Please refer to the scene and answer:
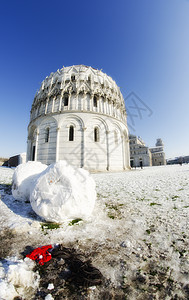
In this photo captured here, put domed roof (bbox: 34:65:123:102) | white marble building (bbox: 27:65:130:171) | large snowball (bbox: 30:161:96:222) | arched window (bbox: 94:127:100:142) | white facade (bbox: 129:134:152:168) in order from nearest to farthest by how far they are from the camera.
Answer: large snowball (bbox: 30:161:96:222) → white marble building (bbox: 27:65:130:171) → arched window (bbox: 94:127:100:142) → domed roof (bbox: 34:65:123:102) → white facade (bbox: 129:134:152:168)

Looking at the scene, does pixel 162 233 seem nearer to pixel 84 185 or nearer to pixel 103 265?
pixel 103 265

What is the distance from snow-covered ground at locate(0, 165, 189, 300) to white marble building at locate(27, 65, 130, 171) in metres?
12.8

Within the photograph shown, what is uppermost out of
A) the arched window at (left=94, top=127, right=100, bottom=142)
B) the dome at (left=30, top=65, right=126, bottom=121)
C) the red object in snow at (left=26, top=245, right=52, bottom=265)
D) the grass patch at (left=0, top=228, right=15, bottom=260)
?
the dome at (left=30, top=65, right=126, bottom=121)

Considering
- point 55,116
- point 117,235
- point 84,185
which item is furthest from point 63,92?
point 117,235

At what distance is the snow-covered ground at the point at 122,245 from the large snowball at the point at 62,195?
1.16 feet

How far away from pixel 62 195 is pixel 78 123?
51.2ft

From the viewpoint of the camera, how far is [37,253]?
2.47m

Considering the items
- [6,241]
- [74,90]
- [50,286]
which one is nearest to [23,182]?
[6,241]

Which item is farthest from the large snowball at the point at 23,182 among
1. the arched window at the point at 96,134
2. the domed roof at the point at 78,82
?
the domed roof at the point at 78,82

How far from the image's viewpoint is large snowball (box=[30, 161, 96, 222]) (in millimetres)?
3658

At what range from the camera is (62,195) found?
3.68 meters

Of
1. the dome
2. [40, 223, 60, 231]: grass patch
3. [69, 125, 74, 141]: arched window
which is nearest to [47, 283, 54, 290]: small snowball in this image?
[40, 223, 60, 231]: grass patch

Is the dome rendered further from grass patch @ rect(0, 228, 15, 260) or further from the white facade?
the white facade

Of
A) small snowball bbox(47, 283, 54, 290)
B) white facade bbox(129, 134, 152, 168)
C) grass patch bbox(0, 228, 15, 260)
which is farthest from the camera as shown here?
white facade bbox(129, 134, 152, 168)
